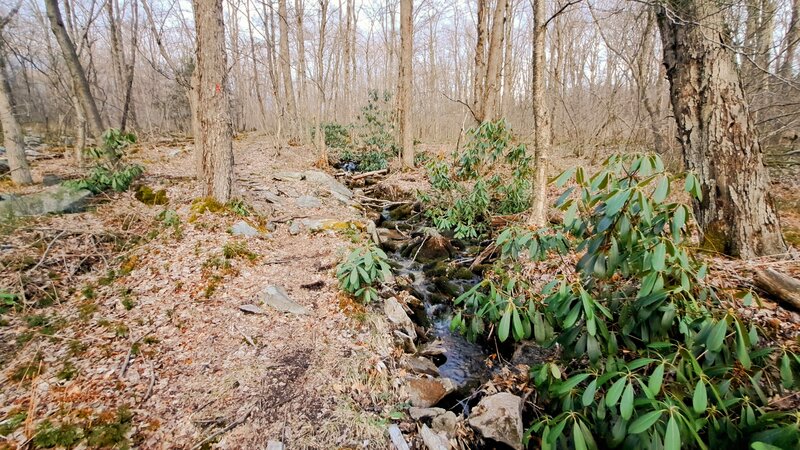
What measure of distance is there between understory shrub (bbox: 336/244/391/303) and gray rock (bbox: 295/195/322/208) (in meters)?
3.79

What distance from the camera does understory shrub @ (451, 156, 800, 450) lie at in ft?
5.50

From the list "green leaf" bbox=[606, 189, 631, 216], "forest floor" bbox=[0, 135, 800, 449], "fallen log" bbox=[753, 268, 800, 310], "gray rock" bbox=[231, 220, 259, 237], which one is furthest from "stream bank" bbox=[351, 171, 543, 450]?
"gray rock" bbox=[231, 220, 259, 237]

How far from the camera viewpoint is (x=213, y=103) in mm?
5359

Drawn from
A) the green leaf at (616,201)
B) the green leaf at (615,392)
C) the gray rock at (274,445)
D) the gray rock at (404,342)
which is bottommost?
the gray rock at (404,342)

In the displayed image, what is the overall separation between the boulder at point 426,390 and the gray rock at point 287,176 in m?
7.56

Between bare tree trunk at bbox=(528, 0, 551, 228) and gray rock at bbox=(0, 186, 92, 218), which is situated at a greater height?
bare tree trunk at bbox=(528, 0, 551, 228)

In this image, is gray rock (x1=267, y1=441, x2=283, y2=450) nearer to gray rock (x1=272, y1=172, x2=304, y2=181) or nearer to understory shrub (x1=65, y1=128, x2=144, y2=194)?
A: understory shrub (x1=65, y1=128, x2=144, y2=194)

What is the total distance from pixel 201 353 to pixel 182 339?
0.30 m

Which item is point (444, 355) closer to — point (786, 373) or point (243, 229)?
point (786, 373)

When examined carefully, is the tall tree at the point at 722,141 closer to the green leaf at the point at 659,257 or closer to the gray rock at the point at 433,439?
the green leaf at the point at 659,257

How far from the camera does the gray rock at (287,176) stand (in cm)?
919

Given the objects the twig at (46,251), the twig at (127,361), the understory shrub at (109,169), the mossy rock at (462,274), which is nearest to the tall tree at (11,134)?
the understory shrub at (109,169)

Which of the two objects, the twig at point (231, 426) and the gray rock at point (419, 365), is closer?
the twig at point (231, 426)

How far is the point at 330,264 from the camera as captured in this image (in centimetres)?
478
